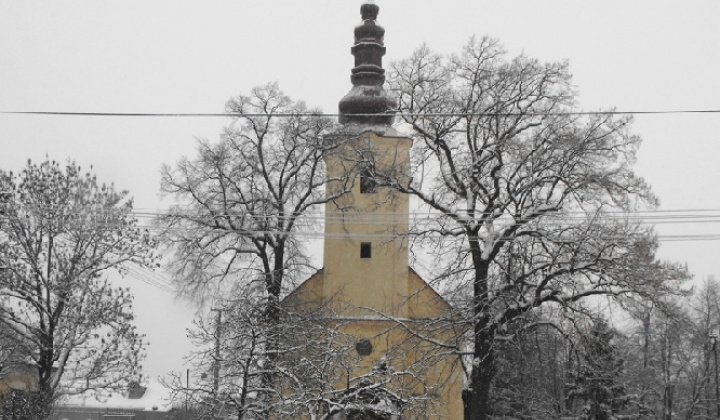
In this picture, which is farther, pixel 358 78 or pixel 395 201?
pixel 358 78

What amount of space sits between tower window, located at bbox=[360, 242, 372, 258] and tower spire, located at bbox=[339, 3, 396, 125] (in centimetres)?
390

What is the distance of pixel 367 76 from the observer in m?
27.0

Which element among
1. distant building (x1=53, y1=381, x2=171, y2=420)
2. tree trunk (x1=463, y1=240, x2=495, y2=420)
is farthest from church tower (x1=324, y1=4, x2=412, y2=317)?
distant building (x1=53, y1=381, x2=171, y2=420)

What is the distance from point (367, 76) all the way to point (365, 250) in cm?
572

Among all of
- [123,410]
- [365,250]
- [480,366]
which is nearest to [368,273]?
[365,250]

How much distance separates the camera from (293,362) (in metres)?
19.0

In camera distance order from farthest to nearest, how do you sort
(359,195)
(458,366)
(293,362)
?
(359,195)
(458,366)
(293,362)

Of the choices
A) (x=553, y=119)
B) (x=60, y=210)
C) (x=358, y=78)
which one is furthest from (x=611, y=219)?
(x=60, y=210)

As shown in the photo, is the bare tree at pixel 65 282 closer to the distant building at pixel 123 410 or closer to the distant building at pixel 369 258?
the distant building at pixel 369 258

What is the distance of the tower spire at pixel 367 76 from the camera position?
2631 cm

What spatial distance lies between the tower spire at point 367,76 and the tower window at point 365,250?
3.90 metres

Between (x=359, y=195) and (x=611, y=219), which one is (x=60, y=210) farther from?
(x=611, y=219)

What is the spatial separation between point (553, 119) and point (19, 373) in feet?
57.3

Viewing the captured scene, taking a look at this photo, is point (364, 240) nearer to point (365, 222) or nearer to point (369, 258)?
point (369, 258)
